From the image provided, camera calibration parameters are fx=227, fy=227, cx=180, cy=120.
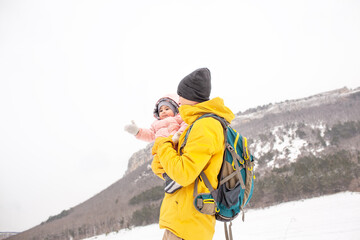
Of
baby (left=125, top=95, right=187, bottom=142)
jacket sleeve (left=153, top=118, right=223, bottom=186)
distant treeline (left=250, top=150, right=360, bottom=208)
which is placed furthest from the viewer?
distant treeline (left=250, top=150, right=360, bottom=208)

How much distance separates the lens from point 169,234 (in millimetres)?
1331

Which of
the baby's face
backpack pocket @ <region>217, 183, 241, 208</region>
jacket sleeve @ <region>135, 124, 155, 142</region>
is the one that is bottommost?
backpack pocket @ <region>217, 183, 241, 208</region>

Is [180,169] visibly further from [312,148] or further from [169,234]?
[312,148]

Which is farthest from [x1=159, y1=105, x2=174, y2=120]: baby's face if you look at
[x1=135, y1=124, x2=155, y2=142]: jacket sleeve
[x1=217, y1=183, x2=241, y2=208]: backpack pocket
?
[x1=217, y1=183, x2=241, y2=208]: backpack pocket

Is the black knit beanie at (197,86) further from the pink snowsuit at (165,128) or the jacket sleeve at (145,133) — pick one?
the jacket sleeve at (145,133)

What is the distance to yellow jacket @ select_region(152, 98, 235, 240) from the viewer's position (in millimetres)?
1231

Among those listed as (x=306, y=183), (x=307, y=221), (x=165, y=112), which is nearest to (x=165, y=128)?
(x=165, y=112)

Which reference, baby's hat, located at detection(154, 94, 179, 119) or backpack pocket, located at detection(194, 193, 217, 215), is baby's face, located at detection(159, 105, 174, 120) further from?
backpack pocket, located at detection(194, 193, 217, 215)

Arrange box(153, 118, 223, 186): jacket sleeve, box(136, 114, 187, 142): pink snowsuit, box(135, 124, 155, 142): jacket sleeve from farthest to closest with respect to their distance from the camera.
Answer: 1. box(135, 124, 155, 142): jacket sleeve
2. box(136, 114, 187, 142): pink snowsuit
3. box(153, 118, 223, 186): jacket sleeve

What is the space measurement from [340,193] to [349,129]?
355 inches

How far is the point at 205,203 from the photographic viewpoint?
124cm

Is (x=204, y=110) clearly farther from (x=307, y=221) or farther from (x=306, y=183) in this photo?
(x=306, y=183)

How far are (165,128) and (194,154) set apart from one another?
21.6 inches

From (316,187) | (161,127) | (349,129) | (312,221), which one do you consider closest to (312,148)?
(349,129)
